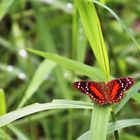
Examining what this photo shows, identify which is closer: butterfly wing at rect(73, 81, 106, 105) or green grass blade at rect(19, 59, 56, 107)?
butterfly wing at rect(73, 81, 106, 105)

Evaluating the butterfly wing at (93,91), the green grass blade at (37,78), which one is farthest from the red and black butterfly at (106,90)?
the green grass blade at (37,78)

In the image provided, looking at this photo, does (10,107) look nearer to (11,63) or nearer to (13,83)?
(13,83)

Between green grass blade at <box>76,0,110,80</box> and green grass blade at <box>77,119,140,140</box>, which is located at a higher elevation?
green grass blade at <box>76,0,110,80</box>

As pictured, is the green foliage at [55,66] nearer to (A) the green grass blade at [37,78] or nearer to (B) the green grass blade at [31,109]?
(A) the green grass blade at [37,78]

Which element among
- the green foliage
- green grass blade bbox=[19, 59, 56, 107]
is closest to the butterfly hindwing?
the green foliage

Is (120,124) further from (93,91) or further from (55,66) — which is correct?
(55,66)

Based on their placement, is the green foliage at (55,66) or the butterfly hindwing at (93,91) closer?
the butterfly hindwing at (93,91)

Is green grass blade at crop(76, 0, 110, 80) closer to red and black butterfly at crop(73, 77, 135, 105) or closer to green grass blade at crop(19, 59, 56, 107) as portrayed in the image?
red and black butterfly at crop(73, 77, 135, 105)

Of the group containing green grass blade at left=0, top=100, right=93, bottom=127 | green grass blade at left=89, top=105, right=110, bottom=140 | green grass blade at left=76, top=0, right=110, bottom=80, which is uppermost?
green grass blade at left=76, top=0, right=110, bottom=80
